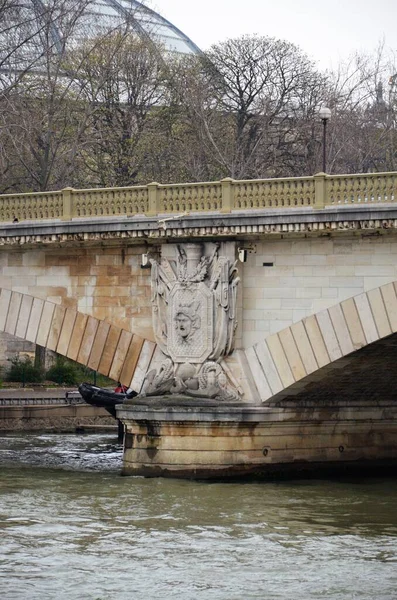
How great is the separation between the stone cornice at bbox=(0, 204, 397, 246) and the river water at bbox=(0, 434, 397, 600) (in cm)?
466

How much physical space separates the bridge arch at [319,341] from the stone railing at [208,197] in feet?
6.06

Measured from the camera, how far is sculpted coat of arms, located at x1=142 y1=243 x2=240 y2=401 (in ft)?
101

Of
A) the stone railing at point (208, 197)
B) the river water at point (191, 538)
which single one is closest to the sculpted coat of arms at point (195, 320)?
the stone railing at point (208, 197)

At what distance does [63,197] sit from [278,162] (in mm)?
20441

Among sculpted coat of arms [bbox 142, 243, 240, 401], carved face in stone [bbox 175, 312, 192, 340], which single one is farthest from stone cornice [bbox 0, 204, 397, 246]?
carved face in stone [bbox 175, 312, 192, 340]

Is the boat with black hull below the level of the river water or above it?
above

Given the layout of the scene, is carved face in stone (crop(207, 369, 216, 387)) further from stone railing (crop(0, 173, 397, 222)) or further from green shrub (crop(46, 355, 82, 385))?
green shrub (crop(46, 355, 82, 385))

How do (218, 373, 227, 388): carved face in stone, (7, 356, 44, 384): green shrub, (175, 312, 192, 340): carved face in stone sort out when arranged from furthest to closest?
(7, 356, 44, 384): green shrub
(175, 312, 192, 340): carved face in stone
(218, 373, 227, 388): carved face in stone

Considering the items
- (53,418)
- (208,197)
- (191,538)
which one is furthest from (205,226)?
(53,418)

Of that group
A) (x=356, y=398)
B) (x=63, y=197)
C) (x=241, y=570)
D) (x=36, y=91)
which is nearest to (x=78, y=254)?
(x=63, y=197)

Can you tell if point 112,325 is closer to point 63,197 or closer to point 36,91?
point 63,197

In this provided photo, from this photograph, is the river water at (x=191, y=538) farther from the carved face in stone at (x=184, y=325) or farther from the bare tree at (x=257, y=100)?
the bare tree at (x=257, y=100)

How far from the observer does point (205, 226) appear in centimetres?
3072

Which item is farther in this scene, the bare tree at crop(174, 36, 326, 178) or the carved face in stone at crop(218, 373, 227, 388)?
the bare tree at crop(174, 36, 326, 178)
